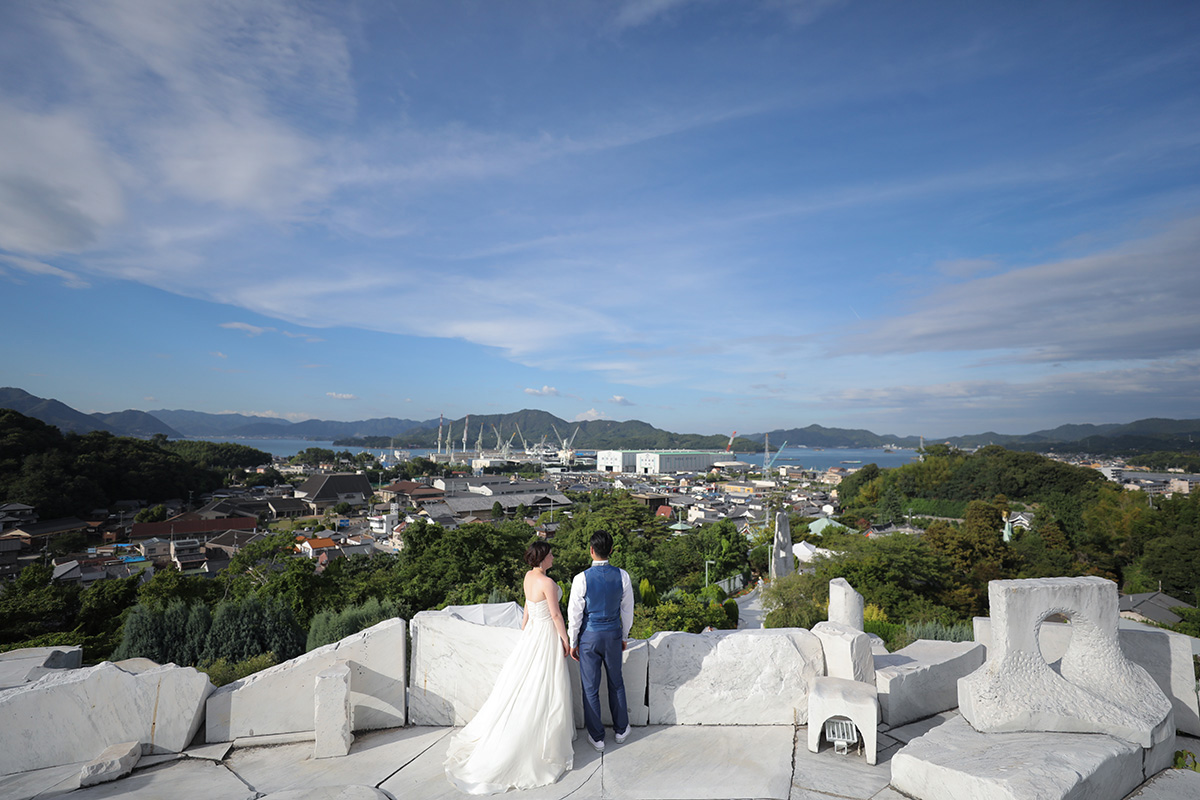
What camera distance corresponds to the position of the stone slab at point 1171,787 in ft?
8.88

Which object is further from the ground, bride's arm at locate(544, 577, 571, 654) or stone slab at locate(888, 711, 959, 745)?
bride's arm at locate(544, 577, 571, 654)

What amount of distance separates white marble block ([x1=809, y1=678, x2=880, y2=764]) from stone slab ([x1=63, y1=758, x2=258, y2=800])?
296 cm

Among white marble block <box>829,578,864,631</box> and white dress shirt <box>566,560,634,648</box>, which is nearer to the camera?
white dress shirt <box>566,560,634,648</box>

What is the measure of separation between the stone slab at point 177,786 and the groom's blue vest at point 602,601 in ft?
6.26

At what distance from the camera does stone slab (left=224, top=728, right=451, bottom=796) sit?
10.1 feet

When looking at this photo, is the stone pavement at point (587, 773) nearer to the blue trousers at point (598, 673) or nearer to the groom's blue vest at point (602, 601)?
the blue trousers at point (598, 673)

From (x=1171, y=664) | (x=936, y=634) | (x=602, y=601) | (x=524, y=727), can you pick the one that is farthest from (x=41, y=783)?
(x=936, y=634)

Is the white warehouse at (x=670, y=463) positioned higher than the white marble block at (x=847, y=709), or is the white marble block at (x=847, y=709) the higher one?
the white marble block at (x=847, y=709)

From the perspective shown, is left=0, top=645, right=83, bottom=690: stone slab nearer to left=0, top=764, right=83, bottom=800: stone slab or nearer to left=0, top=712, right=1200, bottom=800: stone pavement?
left=0, top=764, right=83, bottom=800: stone slab

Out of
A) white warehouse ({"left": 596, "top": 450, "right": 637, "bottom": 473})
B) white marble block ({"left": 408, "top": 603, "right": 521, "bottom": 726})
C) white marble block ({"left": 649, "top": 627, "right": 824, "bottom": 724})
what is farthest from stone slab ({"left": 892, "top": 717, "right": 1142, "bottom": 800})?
white warehouse ({"left": 596, "top": 450, "right": 637, "bottom": 473})

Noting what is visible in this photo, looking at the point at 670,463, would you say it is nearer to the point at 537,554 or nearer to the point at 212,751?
the point at 537,554

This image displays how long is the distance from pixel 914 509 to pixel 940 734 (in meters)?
61.0

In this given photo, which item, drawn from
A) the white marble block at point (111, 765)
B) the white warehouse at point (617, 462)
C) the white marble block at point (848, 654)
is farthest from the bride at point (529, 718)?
the white warehouse at point (617, 462)

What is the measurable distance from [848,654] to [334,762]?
310 centimetres
